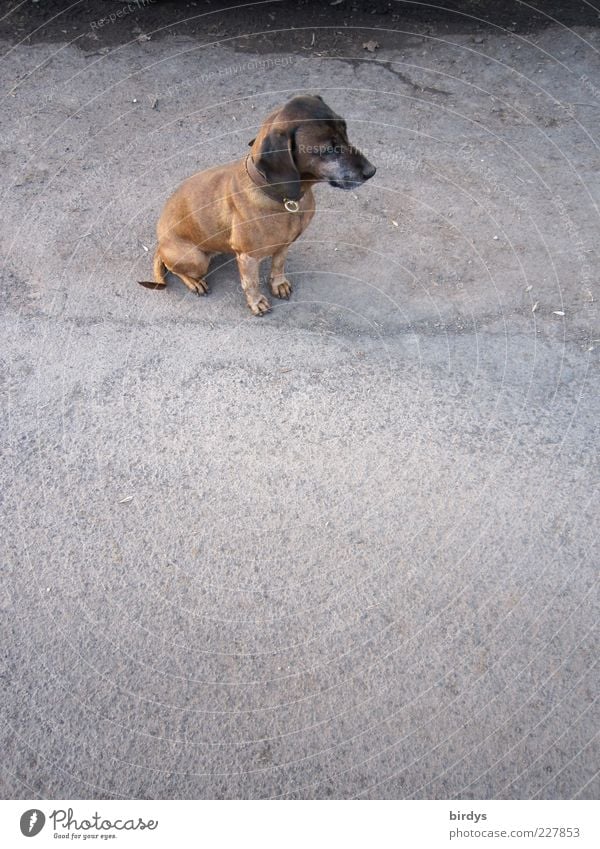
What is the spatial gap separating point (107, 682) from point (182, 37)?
6776 mm

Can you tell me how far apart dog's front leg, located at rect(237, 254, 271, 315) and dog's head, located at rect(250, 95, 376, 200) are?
729mm

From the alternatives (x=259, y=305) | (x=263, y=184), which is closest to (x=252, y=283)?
(x=259, y=305)

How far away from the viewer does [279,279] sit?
5.05 m

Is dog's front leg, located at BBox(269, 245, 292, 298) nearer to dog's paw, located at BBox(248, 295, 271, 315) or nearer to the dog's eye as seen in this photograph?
dog's paw, located at BBox(248, 295, 271, 315)

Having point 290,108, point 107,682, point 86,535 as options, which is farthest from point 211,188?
point 107,682

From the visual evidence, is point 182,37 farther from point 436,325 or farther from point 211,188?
point 436,325

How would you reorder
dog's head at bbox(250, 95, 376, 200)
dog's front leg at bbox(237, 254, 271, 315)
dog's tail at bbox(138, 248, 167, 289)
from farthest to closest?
dog's tail at bbox(138, 248, 167, 289)
dog's front leg at bbox(237, 254, 271, 315)
dog's head at bbox(250, 95, 376, 200)

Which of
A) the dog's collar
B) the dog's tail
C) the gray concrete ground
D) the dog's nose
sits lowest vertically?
the gray concrete ground

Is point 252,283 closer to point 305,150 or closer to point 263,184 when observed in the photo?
point 263,184

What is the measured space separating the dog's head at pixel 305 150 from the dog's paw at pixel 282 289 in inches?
43.0

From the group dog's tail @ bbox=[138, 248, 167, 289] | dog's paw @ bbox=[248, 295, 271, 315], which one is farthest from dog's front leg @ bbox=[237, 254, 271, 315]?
dog's tail @ bbox=[138, 248, 167, 289]

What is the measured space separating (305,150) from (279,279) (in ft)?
4.26

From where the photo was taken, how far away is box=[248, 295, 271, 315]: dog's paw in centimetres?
500
